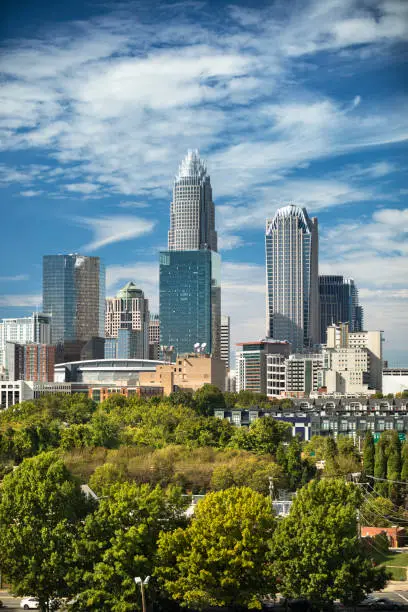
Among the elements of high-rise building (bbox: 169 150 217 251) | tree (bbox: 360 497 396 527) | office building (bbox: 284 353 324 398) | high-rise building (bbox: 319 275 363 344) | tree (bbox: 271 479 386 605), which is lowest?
tree (bbox: 360 497 396 527)

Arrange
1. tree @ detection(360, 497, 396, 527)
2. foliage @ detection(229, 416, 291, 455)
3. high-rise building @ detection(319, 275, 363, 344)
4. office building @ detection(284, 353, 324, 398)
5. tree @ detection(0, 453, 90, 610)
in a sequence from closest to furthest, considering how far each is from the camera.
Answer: tree @ detection(0, 453, 90, 610), tree @ detection(360, 497, 396, 527), foliage @ detection(229, 416, 291, 455), office building @ detection(284, 353, 324, 398), high-rise building @ detection(319, 275, 363, 344)

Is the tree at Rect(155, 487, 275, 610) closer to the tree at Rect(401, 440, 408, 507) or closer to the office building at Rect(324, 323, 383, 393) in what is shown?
the tree at Rect(401, 440, 408, 507)

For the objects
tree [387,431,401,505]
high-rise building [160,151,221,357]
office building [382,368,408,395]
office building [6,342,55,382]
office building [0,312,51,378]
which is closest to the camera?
tree [387,431,401,505]

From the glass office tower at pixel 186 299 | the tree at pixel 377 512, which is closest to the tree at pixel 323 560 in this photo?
the tree at pixel 377 512

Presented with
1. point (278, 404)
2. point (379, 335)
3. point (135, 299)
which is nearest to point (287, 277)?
point (135, 299)

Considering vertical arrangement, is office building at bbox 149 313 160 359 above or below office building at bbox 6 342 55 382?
above

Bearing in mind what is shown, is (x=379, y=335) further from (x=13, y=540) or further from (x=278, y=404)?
(x=13, y=540)

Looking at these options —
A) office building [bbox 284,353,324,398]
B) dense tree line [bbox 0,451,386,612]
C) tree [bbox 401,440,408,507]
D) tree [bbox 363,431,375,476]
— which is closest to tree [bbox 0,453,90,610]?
dense tree line [bbox 0,451,386,612]

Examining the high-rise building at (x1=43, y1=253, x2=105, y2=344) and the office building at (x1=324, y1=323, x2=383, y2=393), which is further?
the high-rise building at (x1=43, y1=253, x2=105, y2=344)
